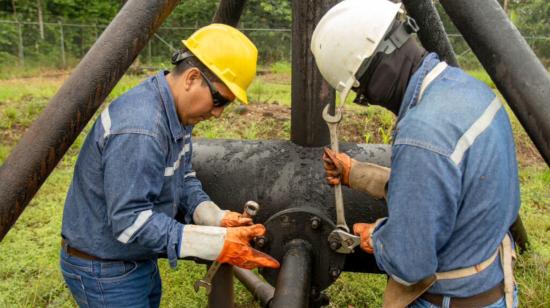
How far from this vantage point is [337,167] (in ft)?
6.36

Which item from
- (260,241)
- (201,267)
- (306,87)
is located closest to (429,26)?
(306,87)

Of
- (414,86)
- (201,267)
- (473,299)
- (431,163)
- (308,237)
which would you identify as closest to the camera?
(431,163)

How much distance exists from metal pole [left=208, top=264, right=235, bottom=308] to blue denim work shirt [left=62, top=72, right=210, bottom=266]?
83 centimetres

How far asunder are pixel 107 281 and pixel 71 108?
70cm

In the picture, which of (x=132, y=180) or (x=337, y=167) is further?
(x=337, y=167)

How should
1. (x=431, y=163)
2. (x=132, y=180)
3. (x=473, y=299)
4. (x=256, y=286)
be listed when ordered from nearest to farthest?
(x=431, y=163)
(x=473, y=299)
(x=132, y=180)
(x=256, y=286)

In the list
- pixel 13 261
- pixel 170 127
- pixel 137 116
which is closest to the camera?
pixel 137 116

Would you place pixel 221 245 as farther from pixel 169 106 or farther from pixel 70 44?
pixel 70 44

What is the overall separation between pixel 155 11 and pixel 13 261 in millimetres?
2805

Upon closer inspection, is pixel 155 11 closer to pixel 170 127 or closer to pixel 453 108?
pixel 170 127

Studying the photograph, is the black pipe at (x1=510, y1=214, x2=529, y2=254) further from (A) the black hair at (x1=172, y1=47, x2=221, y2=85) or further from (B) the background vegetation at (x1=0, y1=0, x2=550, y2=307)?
(A) the black hair at (x1=172, y1=47, x2=221, y2=85)

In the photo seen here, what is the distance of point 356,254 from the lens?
215cm

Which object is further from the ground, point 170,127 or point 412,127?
point 412,127

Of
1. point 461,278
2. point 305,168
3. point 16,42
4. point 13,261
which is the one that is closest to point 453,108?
point 461,278
